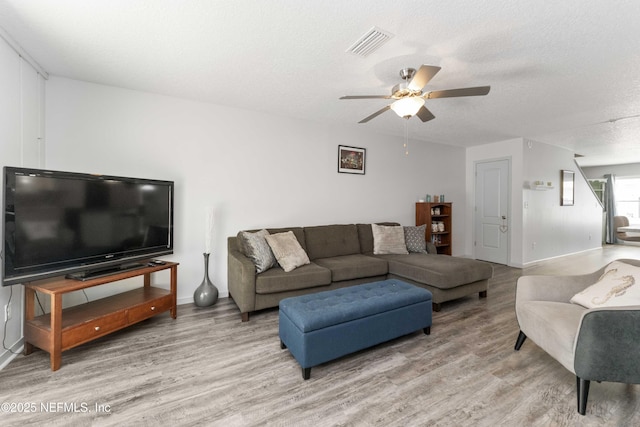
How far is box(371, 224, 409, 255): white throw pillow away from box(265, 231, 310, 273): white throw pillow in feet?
4.39

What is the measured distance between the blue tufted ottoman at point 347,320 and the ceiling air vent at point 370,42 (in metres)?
2.05

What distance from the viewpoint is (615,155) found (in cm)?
676

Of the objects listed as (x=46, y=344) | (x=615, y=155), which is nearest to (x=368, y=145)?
(x=46, y=344)

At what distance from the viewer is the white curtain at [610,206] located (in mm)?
8273

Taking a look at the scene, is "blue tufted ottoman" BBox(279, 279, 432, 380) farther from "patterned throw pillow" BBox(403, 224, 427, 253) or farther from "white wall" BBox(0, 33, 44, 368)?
"white wall" BBox(0, 33, 44, 368)

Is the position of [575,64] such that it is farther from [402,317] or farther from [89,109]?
[89,109]

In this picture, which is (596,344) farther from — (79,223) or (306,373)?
(79,223)

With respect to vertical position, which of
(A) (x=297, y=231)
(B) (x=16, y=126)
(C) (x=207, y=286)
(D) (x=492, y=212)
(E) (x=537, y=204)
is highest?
(B) (x=16, y=126)

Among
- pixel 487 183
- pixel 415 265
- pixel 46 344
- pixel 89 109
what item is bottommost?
pixel 46 344

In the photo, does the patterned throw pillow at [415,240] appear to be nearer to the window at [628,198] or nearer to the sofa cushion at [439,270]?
the sofa cushion at [439,270]

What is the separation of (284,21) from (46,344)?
9.56ft

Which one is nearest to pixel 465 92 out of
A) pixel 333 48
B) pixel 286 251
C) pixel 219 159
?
pixel 333 48

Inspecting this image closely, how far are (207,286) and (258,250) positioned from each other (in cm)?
80

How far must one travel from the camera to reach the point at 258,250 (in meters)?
3.05
